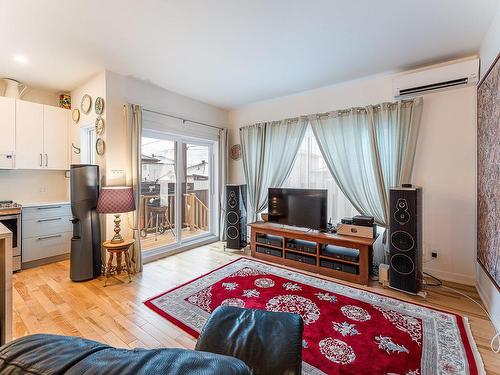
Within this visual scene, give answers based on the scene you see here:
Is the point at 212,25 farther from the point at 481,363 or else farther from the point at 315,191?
the point at 481,363

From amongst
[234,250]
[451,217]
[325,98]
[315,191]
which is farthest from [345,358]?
[325,98]

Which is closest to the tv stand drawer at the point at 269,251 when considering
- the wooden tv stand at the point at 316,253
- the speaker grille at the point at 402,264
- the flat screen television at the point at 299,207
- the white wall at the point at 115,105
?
the wooden tv stand at the point at 316,253

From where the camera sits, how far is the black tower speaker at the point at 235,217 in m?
3.96

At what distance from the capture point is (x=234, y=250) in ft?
13.3

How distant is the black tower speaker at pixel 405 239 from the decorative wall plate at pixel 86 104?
4043 millimetres

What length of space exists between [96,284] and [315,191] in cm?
299

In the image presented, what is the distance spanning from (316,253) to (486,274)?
1634mm

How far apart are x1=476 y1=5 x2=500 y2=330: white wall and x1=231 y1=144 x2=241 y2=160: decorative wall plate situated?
345 centimetres

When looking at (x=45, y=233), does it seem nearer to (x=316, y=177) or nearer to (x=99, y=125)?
(x=99, y=125)

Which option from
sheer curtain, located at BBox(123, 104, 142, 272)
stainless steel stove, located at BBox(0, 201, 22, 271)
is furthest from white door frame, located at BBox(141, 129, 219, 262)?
stainless steel stove, located at BBox(0, 201, 22, 271)

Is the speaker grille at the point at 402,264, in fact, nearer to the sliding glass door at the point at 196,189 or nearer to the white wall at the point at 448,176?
the white wall at the point at 448,176

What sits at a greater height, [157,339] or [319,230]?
[319,230]

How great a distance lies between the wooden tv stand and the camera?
276 centimetres

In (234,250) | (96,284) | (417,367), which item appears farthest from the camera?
(234,250)
